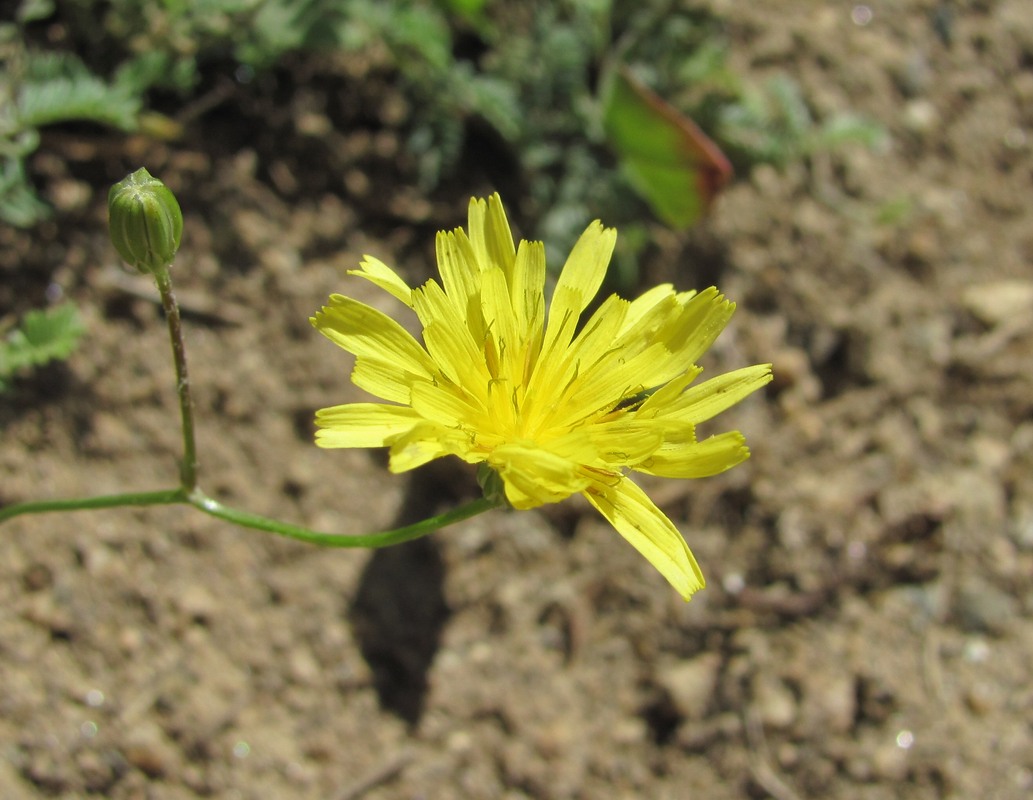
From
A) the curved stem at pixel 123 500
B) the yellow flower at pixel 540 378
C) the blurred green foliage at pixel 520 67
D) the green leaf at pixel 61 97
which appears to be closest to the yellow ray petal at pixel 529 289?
the yellow flower at pixel 540 378

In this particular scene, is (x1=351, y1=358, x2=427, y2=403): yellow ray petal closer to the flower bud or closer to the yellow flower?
the yellow flower

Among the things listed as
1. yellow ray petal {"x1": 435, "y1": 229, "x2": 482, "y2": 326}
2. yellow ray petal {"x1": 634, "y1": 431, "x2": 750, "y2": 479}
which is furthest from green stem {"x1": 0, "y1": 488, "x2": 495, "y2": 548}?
yellow ray petal {"x1": 435, "y1": 229, "x2": 482, "y2": 326}

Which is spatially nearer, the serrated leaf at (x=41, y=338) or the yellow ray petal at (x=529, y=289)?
the yellow ray petal at (x=529, y=289)

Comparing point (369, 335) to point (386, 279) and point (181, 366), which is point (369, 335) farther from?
point (181, 366)

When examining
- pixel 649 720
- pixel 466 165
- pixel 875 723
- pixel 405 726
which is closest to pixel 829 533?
pixel 875 723

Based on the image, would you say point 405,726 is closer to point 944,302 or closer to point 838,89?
point 944,302

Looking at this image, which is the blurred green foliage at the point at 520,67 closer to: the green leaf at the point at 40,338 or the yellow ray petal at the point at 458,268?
the green leaf at the point at 40,338
